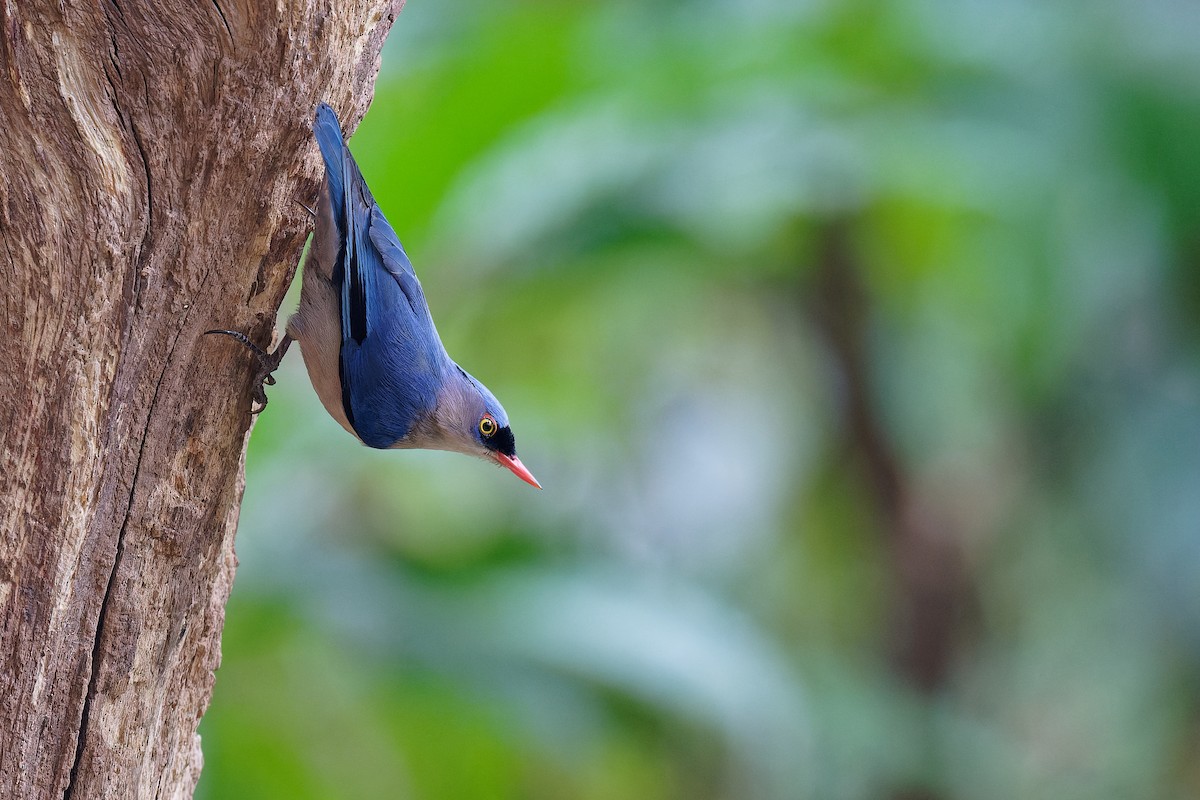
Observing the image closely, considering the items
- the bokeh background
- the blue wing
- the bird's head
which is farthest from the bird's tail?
the bokeh background

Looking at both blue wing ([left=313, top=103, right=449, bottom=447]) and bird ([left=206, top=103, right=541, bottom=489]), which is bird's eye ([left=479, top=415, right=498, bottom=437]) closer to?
bird ([left=206, top=103, right=541, bottom=489])

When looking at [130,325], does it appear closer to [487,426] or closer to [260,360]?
[260,360]

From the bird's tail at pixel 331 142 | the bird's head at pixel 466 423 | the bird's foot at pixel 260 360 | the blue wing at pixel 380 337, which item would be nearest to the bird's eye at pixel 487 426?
the bird's head at pixel 466 423

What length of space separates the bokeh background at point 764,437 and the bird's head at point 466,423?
1.18 meters

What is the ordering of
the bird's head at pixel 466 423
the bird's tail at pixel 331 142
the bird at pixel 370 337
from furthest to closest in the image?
the bird's head at pixel 466 423
the bird at pixel 370 337
the bird's tail at pixel 331 142

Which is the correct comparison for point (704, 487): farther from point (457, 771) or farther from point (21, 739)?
point (21, 739)

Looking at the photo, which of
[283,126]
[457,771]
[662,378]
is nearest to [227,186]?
[283,126]

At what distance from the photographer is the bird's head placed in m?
2.83

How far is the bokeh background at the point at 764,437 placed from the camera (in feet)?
13.3

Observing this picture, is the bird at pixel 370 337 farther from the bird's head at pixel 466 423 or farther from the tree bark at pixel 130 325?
the tree bark at pixel 130 325

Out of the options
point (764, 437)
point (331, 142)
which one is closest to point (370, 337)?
point (331, 142)

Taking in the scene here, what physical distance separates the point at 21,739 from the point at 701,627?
2.65 metres

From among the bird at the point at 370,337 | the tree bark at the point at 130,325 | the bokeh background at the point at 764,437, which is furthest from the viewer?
the bokeh background at the point at 764,437

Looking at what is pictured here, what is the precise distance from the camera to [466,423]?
287 cm
